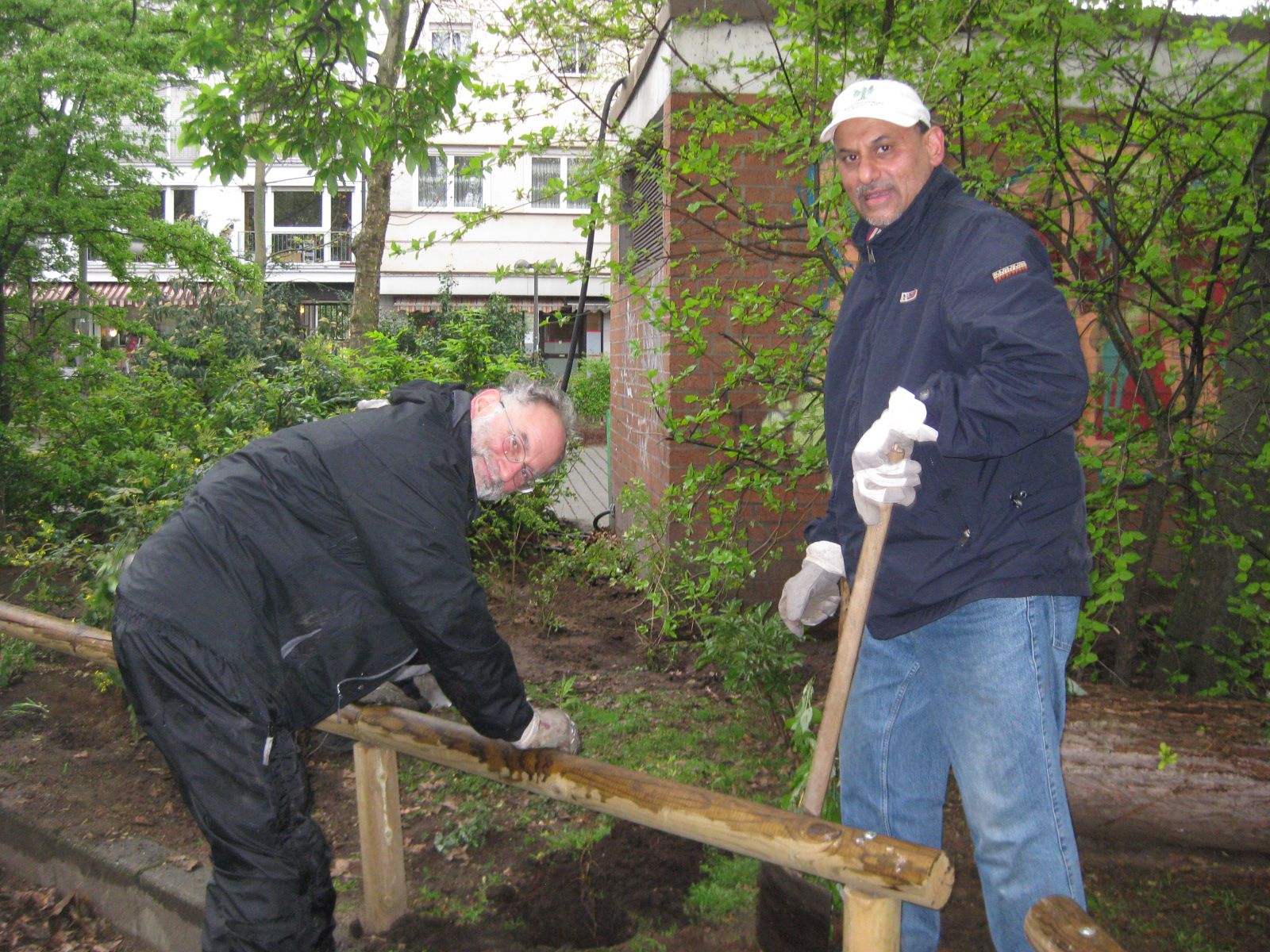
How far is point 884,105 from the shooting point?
228 centimetres

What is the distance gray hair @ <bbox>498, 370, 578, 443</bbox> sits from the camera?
8.21 feet

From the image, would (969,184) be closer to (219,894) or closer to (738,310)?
(738,310)

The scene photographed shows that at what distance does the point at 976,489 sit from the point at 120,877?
314cm

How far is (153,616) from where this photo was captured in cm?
228

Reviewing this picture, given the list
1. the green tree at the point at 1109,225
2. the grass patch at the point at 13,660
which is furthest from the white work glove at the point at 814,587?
the grass patch at the point at 13,660

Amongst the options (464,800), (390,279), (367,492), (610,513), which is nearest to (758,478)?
(464,800)

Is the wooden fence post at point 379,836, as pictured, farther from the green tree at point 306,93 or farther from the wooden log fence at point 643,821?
the green tree at point 306,93

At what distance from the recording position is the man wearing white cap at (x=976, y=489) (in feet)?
6.47

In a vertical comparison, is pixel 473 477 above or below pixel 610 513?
above

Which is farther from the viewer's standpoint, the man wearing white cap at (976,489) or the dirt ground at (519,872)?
the dirt ground at (519,872)

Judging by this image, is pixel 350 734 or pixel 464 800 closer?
pixel 350 734

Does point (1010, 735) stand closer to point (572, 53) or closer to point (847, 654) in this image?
point (847, 654)

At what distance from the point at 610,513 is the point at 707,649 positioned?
4.45m

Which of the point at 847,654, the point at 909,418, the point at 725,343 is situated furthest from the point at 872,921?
the point at 725,343
